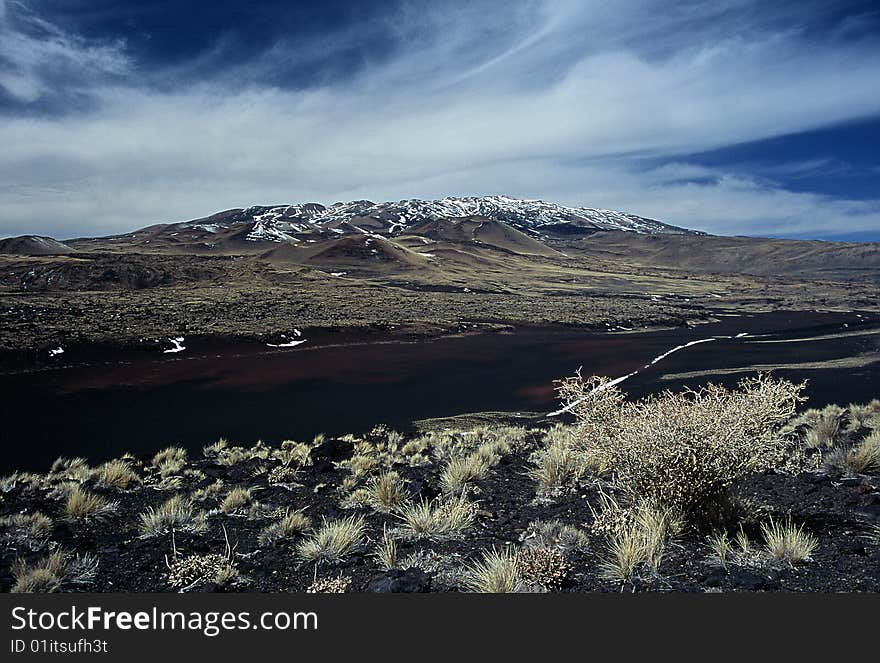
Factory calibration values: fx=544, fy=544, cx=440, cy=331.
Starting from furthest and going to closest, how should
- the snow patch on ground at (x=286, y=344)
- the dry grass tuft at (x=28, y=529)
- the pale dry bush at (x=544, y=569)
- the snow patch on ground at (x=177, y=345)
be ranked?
the snow patch on ground at (x=286, y=344)
the snow patch on ground at (x=177, y=345)
the dry grass tuft at (x=28, y=529)
the pale dry bush at (x=544, y=569)

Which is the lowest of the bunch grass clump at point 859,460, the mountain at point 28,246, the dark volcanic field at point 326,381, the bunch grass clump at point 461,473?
the dark volcanic field at point 326,381

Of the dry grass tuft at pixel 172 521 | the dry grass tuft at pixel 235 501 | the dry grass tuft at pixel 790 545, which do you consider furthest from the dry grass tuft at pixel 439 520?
the dry grass tuft at pixel 790 545

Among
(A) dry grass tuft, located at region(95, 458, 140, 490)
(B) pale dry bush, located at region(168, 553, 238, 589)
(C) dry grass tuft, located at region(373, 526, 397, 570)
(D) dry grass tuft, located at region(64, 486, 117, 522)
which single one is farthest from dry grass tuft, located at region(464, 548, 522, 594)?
(A) dry grass tuft, located at region(95, 458, 140, 490)

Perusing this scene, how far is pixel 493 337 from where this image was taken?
3259 centimetres

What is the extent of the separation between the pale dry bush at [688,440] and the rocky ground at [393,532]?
Answer: 0.40 meters

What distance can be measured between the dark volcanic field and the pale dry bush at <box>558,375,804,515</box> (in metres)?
9.56

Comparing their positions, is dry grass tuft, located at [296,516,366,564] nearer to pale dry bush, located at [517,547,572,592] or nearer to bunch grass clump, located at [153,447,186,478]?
pale dry bush, located at [517,547,572,592]

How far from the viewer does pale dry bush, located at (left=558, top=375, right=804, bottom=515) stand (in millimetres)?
5188

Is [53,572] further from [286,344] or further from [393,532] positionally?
[286,344]

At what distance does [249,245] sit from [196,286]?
3317 inches

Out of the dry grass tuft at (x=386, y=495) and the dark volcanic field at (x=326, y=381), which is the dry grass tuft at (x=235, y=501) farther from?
the dark volcanic field at (x=326, y=381)

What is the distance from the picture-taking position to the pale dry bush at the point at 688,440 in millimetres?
5188

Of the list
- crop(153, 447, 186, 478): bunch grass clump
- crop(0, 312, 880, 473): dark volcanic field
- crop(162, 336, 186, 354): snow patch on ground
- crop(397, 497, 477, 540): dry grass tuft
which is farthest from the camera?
crop(162, 336, 186, 354): snow patch on ground

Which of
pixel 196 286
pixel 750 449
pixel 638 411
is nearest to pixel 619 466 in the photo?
pixel 638 411
